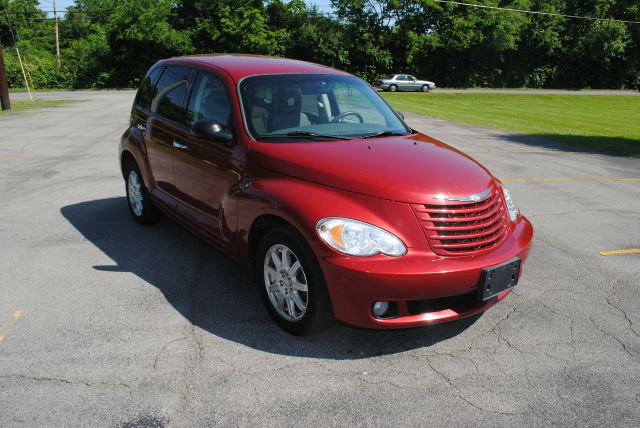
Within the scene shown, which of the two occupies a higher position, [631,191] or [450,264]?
[450,264]

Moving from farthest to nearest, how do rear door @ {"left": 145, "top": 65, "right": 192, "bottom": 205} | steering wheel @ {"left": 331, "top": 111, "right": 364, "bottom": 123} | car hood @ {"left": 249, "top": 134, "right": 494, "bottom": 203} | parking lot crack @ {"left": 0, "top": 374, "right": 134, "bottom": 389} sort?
rear door @ {"left": 145, "top": 65, "right": 192, "bottom": 205} → steering wheel @ {"left": 331, "top": 111, "right": 364, "bottom": 123} → car hood @ {"left": 249, "top": 134, "right": 494, "bottom": 203} → parking lot crack @ {"left": 0, "top": 374, "right": 134, "bottom": 389}

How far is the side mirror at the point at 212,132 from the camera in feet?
13.3

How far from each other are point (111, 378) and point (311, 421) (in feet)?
4.09

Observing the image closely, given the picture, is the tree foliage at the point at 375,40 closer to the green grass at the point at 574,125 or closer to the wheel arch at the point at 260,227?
the green grass at the point at 574,125

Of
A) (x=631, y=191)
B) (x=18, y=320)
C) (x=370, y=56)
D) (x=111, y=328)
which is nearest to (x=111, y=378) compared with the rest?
(x=111, y=328)

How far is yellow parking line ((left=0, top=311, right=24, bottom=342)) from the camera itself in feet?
12.1

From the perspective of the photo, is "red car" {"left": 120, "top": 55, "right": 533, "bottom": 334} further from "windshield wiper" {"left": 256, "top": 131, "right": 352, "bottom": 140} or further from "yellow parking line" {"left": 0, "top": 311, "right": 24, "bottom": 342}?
"yellow parking line" {"left": 0, "top": 311, "right": 24, "bottom": 342}

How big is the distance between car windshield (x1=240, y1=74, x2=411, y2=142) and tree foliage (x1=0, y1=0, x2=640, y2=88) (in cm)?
4239

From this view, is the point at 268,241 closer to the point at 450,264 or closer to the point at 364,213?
the point at 364,213

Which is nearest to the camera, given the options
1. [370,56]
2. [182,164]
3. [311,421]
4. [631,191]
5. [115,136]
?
[311,421]

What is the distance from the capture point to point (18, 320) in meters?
3.91

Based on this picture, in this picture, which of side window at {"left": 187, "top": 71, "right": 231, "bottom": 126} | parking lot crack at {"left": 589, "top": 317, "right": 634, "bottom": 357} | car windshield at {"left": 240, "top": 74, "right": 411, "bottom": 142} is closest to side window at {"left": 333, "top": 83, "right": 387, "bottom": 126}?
car windshield at {"left": 240, "top": 74, "right": 411, "bottom": 142}

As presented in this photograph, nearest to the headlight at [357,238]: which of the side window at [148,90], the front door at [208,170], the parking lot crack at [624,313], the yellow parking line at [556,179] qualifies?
the front door at [208,170]

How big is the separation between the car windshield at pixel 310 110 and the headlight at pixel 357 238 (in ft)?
3.52
